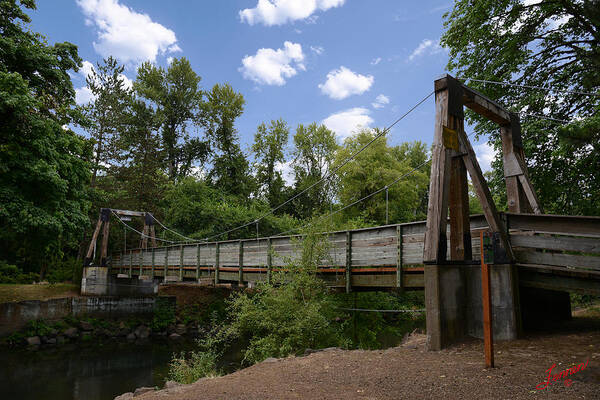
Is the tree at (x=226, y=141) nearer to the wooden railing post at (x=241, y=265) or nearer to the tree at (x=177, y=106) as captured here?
the tree at (x=177, y=106)

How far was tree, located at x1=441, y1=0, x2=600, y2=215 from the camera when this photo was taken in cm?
996

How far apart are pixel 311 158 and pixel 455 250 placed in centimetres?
2697

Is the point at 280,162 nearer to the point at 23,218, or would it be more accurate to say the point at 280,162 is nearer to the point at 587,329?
the point at 23,218

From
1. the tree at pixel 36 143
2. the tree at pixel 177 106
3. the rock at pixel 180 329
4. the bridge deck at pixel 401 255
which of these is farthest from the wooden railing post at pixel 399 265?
the tree at pixel 177 106

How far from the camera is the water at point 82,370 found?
973 centimetres

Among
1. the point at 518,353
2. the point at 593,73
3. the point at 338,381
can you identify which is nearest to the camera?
the point at 338,381

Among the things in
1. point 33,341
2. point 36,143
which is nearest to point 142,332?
point 33,341

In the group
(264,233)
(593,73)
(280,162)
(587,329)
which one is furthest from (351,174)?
(587,329)

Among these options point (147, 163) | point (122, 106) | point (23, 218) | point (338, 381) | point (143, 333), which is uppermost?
point (122, 106)

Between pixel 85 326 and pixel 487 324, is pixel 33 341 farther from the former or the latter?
pixel 487 324

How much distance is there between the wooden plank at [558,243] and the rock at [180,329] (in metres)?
16.8

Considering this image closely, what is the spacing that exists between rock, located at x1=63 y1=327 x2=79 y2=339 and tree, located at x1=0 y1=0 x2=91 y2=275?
3.47 meters

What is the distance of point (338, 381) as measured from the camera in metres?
4.34

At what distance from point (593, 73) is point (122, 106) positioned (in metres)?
27.7
